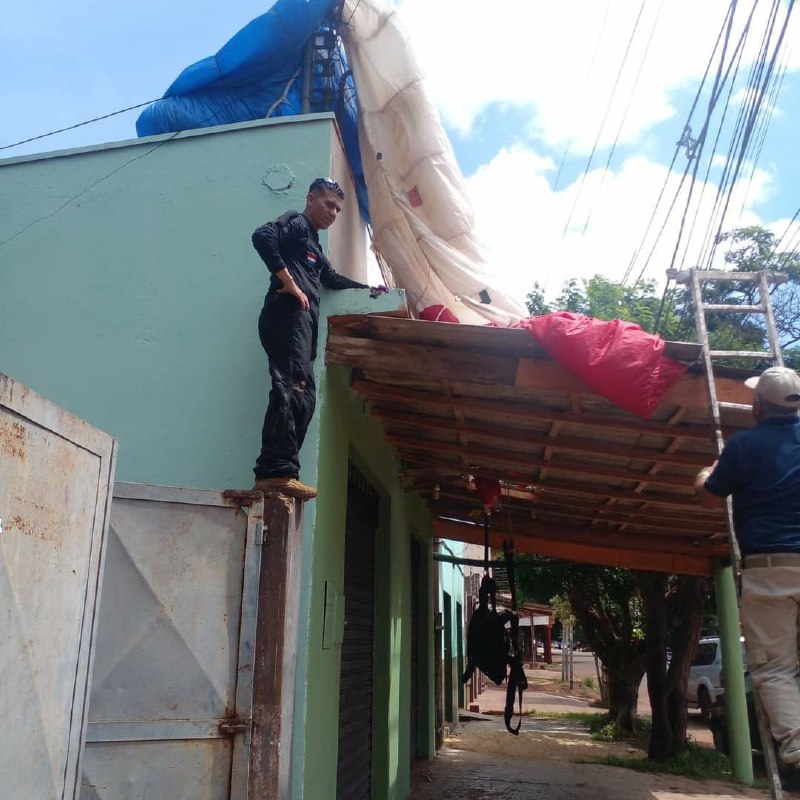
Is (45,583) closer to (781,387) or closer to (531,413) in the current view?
(781,387)

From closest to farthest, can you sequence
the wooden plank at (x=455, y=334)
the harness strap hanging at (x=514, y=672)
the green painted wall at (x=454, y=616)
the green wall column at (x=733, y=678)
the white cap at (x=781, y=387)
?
the white cap at (x=781, y=387)
the wooden plank at (x=455, y=334)
the harness strap hanging at (x=514, y=672)
the green wall column at (x=733, y=678)
the green painted wall at (x=454, y=616)

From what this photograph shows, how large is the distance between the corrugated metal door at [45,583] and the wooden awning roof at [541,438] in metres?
2.39

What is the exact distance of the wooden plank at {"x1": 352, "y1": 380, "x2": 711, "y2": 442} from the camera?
180 inches

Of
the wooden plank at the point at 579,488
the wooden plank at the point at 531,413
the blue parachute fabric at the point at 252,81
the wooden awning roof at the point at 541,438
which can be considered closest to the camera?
the wooden awning roof at the point at 541,438

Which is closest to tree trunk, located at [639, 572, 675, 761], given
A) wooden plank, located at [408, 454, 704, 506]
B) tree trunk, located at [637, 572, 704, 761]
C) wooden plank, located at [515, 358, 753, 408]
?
tree trunk, located at [637, 572, 704, 761]

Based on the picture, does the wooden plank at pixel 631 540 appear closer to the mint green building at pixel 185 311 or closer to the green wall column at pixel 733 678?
the green wall column at pixel 733 678

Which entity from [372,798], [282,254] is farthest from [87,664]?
[372,798]

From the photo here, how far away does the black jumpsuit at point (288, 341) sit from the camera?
3.38m

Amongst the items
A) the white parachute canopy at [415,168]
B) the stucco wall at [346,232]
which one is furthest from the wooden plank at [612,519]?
the stucco wall at [346,232]

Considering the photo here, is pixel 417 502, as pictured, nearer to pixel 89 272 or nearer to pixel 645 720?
pixel 89 272

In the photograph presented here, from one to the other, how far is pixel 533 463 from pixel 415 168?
102 inches

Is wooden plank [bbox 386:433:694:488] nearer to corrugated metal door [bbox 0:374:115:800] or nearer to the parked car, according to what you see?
corrugated metal door [bbox 0:374:115:800]

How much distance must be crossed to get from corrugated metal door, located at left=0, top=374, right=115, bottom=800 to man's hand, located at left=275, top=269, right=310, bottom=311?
164 centimetres

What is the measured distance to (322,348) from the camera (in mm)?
4219
